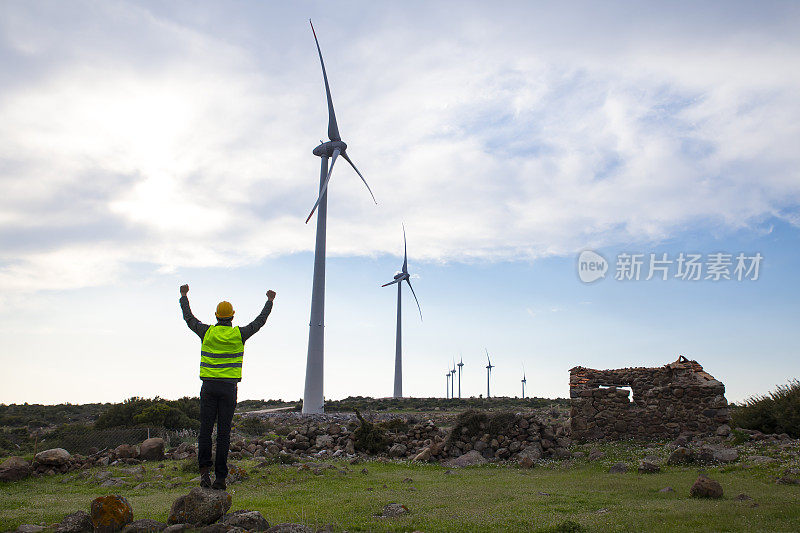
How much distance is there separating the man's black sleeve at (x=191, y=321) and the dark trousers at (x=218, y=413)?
2.72ft

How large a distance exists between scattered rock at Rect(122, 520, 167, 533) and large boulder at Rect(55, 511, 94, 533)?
64 centimetres

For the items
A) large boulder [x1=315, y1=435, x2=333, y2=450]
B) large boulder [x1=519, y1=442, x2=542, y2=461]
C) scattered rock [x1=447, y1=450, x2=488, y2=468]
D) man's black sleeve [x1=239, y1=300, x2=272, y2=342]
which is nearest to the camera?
man's black sleeve [x1=239, y1=300, x2=272, y2=342]

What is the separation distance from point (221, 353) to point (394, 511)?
11.2 ft

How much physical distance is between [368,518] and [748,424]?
1471 centimetres

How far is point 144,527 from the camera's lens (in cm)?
706

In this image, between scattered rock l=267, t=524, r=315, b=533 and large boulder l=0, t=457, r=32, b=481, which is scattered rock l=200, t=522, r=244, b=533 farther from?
large boulder l=0, t=457, r=32, b=481

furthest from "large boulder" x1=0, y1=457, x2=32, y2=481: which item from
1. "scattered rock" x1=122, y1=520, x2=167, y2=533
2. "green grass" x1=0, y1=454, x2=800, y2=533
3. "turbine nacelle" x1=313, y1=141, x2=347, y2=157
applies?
"turbine nacelle" x1=313, y1=141, x2=347, y2=157

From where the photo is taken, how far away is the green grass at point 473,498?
7.72m

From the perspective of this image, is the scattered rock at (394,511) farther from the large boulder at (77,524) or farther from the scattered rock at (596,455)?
the scattered rock at (596,455)

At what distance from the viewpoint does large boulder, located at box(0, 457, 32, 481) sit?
13.9 m

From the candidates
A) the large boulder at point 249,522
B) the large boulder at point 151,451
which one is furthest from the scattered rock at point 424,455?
the large boulder at point 249,522

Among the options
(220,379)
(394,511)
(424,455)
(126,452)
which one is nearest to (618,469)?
(424,455)

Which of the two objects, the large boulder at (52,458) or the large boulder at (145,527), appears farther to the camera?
the large boulder at (52,458)

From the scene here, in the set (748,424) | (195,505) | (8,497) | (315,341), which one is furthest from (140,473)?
(315,341)
